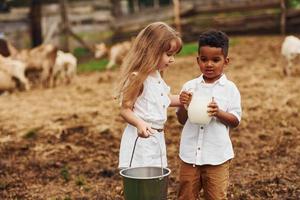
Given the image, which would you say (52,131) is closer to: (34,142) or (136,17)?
(34,142)

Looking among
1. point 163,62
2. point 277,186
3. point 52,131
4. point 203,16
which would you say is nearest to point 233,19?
point 203,16

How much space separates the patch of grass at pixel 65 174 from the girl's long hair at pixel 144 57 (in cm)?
210

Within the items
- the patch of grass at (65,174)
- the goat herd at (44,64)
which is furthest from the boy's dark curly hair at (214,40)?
the goat herd at (44,64)

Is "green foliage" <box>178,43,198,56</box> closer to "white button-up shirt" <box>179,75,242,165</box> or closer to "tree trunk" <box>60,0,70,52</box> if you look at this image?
"tree trunk" <box>60,0,70,52</box>

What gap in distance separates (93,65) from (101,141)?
351 inches

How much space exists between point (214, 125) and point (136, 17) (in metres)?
16.9

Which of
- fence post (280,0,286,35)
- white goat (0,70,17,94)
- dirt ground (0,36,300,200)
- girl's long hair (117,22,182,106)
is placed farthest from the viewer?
fence post (280,0,286,35)

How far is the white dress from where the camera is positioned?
3756mm

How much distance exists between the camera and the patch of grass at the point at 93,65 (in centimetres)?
1529

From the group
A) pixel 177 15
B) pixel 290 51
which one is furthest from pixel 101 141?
pixel 177 15

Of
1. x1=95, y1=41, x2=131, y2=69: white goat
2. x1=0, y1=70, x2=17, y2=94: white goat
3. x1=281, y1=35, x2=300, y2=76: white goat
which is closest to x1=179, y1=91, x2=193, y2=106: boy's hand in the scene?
x1=281, y1=35, x2=300, y2=76: white goat

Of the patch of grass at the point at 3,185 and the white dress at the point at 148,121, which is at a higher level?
the white dress at the point at 148,121

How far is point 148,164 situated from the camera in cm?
376

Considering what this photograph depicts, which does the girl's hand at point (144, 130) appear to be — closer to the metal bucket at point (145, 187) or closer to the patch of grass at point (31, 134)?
the metal bucket at point (145, 187)
